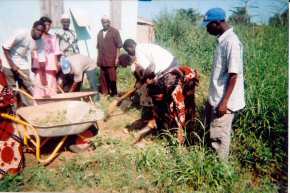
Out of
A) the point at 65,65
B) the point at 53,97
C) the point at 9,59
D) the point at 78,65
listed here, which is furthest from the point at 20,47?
the point at 53,97

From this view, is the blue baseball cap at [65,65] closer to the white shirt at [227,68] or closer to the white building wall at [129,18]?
the white building wall at [129,18]

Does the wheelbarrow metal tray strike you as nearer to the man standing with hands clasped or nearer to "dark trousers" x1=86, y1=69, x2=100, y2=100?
"dark trousers" x1=86, y1=69, x2=100, y2=100

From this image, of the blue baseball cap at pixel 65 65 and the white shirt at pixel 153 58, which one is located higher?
the white shirt at pixel 153 58

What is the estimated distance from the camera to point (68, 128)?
437 centimetres

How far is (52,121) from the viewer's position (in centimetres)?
465

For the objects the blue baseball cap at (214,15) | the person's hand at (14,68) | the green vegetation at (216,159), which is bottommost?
the green vegetation at (216,159)

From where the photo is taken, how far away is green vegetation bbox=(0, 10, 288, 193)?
13.5 ft

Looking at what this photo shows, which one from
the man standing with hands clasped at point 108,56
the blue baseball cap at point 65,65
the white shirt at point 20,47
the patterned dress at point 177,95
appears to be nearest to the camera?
the patterned dress at point 177,95

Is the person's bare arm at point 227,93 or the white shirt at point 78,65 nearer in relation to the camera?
the person's bare arm at point 227,93

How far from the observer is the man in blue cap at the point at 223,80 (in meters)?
3.82

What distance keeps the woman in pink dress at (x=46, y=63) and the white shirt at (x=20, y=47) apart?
18cm

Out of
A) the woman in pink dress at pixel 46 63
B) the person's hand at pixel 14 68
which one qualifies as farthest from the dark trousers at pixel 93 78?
the person's hand at pixel 14 68

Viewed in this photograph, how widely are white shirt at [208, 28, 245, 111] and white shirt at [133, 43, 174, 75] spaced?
998 millimetres

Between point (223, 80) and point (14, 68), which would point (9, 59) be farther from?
point (223, 80)
